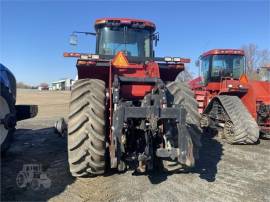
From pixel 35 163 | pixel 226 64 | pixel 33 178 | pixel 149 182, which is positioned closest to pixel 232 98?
pixel 226 64

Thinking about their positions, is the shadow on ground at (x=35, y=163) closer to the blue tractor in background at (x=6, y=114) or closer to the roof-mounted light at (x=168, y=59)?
the blue tractor in background at (x=6, y=114)

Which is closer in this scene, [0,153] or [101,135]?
[101,135]

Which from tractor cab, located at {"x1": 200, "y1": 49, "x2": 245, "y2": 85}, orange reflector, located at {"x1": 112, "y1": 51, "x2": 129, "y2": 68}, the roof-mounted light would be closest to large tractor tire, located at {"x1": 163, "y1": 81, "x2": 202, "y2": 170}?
the roof-mounted light

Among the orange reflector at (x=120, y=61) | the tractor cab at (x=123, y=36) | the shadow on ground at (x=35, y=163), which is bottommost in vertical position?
the shadow on ground at (x=35, y=163)

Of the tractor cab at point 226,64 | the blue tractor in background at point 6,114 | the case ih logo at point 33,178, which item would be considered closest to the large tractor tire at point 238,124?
the tractor cab at point 226,64

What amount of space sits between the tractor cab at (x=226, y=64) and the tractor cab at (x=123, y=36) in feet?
15.7

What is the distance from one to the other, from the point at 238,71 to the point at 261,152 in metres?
4.41

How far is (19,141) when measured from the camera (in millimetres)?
8695

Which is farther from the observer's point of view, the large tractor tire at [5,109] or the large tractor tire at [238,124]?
the large tractor tire at [238,124]

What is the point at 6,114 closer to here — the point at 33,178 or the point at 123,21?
the point at 33,178

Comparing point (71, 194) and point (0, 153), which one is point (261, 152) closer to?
point (71, 194)

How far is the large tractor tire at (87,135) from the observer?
511 centimetres

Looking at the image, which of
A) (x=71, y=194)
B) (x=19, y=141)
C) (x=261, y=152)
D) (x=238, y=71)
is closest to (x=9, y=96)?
(x=71, y=194)

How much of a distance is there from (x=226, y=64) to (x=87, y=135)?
310 inches
